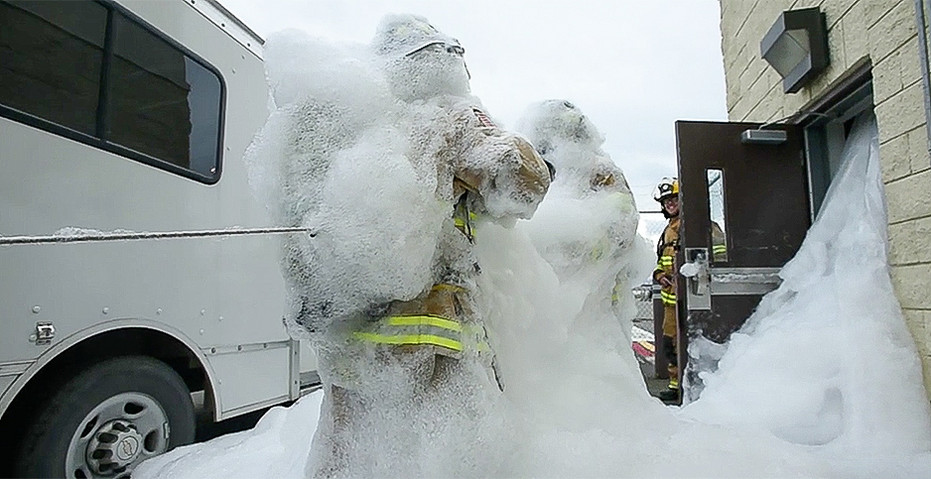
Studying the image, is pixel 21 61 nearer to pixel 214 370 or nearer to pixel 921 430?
pixel 214 370

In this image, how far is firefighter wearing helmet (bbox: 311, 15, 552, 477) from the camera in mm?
1670

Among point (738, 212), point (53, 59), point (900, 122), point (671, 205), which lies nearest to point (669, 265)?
point (671, 205)

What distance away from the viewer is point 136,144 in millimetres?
2764

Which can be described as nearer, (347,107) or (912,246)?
(347,107)

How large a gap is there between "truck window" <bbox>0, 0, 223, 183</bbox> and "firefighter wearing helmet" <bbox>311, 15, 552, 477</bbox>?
4.81 ft

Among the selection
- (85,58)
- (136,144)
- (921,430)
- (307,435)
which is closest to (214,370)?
(307,435)

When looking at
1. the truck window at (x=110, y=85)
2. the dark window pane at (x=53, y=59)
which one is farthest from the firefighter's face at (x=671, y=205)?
the dark window pane at (x=53, y=59)

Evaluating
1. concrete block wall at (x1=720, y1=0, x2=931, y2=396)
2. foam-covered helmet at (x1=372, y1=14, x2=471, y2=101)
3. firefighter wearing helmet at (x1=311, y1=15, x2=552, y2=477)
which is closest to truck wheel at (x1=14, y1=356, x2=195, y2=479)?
firefighter wearing helmet at (x1=311, y1=15, x2=552, y2=477)

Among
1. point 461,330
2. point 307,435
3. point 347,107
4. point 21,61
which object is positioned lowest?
point 307,435

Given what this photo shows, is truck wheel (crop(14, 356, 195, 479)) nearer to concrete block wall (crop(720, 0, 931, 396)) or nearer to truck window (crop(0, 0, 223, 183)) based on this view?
truck window (crop(0, 0, 223, 183))

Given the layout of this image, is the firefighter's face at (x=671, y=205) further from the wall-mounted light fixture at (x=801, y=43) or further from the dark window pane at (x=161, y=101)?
the dark window pane at (x=161, y=101)

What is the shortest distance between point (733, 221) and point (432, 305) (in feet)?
7.76

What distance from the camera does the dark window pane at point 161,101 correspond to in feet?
8.89

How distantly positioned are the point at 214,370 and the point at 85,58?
1.52m
